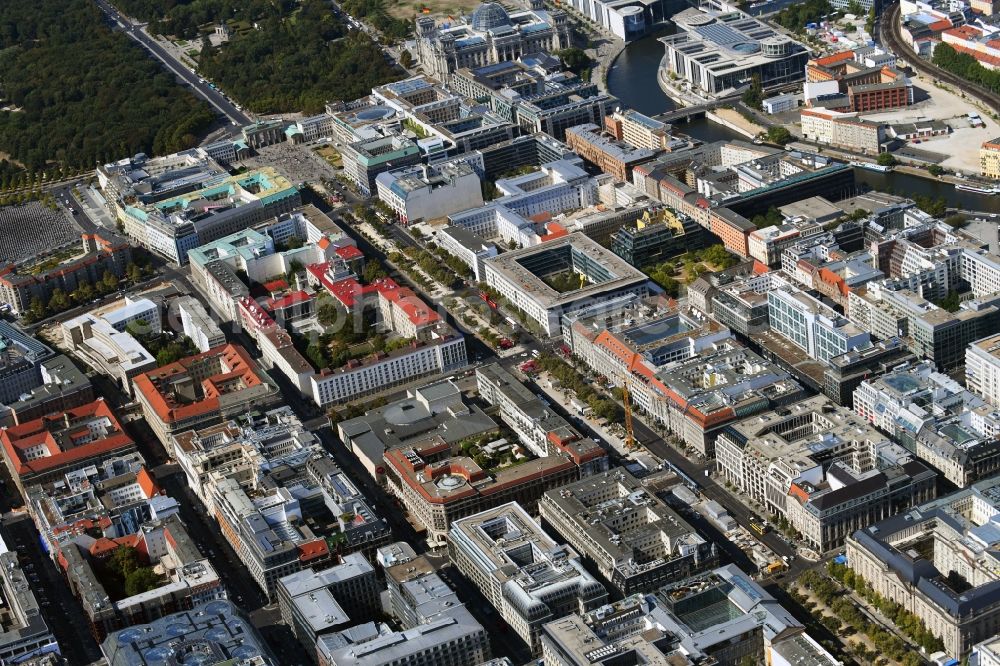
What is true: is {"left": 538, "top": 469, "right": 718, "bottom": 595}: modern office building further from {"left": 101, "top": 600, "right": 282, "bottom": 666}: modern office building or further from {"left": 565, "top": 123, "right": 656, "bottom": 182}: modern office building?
{"left": 565, "top": 123, "right": 656, "bottom": 182}: modern office building

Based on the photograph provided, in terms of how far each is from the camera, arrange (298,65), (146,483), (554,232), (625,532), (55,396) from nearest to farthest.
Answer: (625,532) < (146,483) < (55,396) < (554,232) < (298,65)

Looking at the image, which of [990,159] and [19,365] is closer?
[19,365]

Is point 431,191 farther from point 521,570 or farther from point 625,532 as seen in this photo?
point 521,570

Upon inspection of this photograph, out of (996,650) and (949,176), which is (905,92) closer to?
(949,176)

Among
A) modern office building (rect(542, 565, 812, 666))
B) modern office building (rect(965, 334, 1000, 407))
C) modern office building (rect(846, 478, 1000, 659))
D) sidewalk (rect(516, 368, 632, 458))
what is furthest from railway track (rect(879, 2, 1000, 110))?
modern office building (rect(542, 565, 812, 666))

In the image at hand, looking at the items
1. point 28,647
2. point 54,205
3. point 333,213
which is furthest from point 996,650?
point 54,205

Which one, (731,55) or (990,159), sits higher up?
(731,55)

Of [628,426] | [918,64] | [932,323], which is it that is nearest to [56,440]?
[628,426]

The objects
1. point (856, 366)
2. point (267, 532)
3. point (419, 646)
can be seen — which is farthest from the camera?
point (856, 366)
